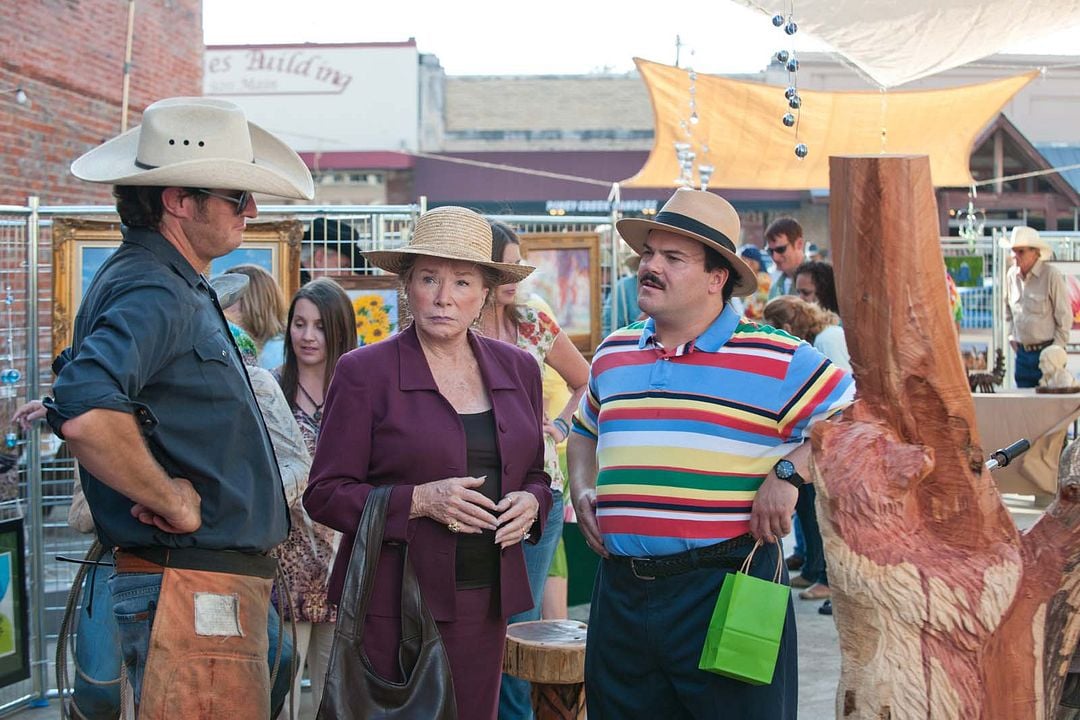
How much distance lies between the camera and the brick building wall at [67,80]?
10.5 meters

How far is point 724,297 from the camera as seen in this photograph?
3.30m

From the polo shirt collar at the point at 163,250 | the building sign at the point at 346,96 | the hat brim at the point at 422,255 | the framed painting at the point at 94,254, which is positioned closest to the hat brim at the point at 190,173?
the polo shirt collar at the point at 163,250

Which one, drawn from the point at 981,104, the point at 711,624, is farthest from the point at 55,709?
the point at 981,104

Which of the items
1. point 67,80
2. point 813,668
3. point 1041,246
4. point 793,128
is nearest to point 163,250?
point 813,668

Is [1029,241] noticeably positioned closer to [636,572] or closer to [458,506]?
[636,572]

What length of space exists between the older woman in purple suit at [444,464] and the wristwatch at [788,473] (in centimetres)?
68

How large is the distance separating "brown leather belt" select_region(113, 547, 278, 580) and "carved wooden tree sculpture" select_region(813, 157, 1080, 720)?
56.8 inches

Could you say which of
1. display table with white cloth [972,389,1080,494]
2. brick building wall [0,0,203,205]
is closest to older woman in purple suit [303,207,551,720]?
display table with white cloth [972,389,1080,494]

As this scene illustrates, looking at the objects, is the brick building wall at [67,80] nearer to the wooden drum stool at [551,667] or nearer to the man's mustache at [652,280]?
the wooden drum stool at [551,667]

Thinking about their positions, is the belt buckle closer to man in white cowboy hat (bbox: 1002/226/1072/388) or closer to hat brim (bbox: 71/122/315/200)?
hat brim (bbox: 71/122/315/200)

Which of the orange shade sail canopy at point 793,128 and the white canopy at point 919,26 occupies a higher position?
the orange shade sail canopy at point 793,128

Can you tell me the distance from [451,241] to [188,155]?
2.45 feet

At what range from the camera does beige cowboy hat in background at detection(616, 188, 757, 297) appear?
3.15 m

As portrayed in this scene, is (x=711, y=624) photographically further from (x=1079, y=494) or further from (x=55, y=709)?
(x=55, y=709)
